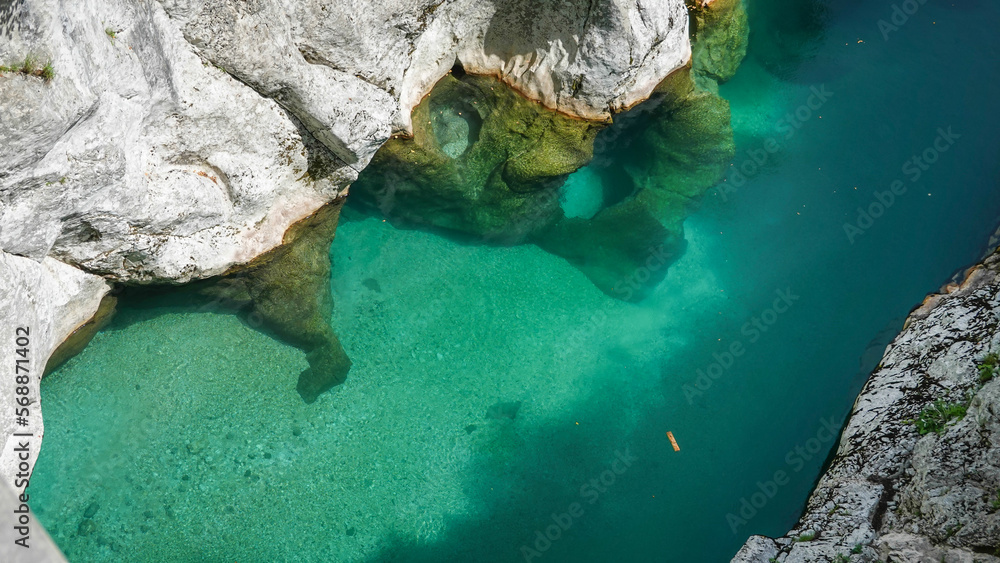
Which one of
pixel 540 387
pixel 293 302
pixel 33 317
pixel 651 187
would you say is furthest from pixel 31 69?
pixel 651 187

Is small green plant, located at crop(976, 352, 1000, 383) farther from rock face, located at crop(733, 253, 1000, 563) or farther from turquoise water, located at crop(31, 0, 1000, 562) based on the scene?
turquoise water, located at crop(31, 0, 1000, 562)

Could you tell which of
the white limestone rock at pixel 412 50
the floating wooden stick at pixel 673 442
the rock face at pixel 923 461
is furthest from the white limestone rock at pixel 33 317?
the floating wooden stick at pixel 673 442

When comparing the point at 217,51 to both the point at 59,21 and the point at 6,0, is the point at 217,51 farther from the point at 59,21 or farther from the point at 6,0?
the point at 6,0

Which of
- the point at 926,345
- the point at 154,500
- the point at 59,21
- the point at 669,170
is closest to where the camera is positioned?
the point at 59,21

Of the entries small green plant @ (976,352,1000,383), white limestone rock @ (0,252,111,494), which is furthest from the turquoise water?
small green plant @ (976,352,1000,383)

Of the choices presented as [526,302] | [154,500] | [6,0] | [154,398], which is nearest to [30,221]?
[6,0]

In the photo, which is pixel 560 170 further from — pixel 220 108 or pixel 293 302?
pixel 220 108
